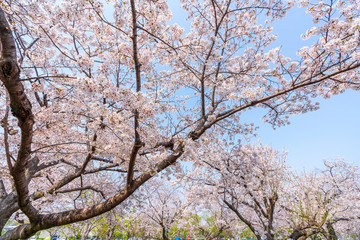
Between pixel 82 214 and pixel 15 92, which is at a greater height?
pixel 15 92

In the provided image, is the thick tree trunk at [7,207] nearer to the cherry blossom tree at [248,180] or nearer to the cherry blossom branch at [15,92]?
the cherry blossom branch at [15,92]

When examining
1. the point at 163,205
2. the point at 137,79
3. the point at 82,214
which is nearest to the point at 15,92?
the point at 137,79

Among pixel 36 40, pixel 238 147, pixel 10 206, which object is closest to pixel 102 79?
pixel 36 40

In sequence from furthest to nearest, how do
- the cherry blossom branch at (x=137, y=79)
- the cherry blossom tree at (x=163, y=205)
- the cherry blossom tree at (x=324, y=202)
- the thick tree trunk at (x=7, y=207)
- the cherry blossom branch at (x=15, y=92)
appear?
the cherry blossom tree at (x=163, y=205) < the cherry blossom tree at (x=324, y=202) < the thick tree trunk at (x=7, y=207) < the cherry blossom branch at (x=137, y=79) < the cherry blossom branch at (x=15, y=92)

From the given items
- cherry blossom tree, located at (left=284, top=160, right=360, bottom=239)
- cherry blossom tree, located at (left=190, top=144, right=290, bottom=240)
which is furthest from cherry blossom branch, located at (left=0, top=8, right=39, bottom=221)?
cherry blossom tree, located at (left=284, top=160, right=360, bottom=239)

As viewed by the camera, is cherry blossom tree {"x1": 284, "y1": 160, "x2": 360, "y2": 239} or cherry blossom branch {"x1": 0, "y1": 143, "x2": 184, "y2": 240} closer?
cherry blossom branch {"x1": 0, "y1": 143, "x2": 184, "y2": 240}

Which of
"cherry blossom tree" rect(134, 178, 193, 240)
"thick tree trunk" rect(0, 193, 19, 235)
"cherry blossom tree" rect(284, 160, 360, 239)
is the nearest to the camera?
"thick tree trunk" rect(0, 193, 19, 235)

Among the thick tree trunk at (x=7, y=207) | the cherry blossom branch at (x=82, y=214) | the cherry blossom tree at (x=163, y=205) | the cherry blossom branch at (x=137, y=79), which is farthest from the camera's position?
the cherry blossom tree at (x=163, y=205)

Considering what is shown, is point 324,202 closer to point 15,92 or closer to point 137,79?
point 137,79

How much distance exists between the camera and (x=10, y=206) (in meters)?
4.48

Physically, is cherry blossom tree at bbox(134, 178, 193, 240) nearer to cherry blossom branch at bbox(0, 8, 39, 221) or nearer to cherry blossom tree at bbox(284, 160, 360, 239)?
cherry blossom tree at bbox(284, 160, 360, 239)

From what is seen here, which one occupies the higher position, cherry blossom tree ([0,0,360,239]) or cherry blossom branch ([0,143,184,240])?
cherry blossom tree ([0,0,360,239])

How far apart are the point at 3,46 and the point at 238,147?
6.91 m

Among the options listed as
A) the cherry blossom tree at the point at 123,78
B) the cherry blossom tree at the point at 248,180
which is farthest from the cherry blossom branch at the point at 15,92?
the cherry blossom tree at the point at 248,180
